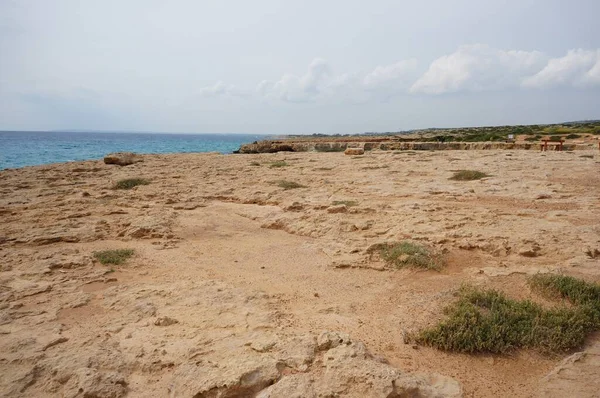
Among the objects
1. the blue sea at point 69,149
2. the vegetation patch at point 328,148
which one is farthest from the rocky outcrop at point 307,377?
the blue sea at point 69,149

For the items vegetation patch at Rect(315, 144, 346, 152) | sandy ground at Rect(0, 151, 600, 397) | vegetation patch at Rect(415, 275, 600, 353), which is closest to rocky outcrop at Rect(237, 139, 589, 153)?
vegetation patch at Rect(315, 144, 346, 152)

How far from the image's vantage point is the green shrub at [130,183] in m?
12.1

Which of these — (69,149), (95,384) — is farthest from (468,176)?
(69,149)

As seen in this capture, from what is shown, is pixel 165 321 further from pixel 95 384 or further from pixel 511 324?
pixel 511 324

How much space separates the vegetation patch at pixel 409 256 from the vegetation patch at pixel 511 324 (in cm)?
126

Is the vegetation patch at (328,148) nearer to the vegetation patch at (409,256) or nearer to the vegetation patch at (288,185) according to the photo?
the vegetation patch at (288,185)

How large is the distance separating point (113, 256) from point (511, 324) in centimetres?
558

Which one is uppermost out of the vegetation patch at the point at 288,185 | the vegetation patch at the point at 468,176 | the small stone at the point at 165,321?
the vegetation patch at the point at 468,176

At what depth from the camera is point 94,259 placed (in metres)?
5.88

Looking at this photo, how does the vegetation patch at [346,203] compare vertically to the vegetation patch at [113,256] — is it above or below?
above

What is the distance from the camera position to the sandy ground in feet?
10.4

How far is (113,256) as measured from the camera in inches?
232

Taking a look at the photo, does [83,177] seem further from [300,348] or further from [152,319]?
[300,348]

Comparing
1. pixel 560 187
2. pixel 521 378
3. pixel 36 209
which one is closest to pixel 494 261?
pixel 521 378
